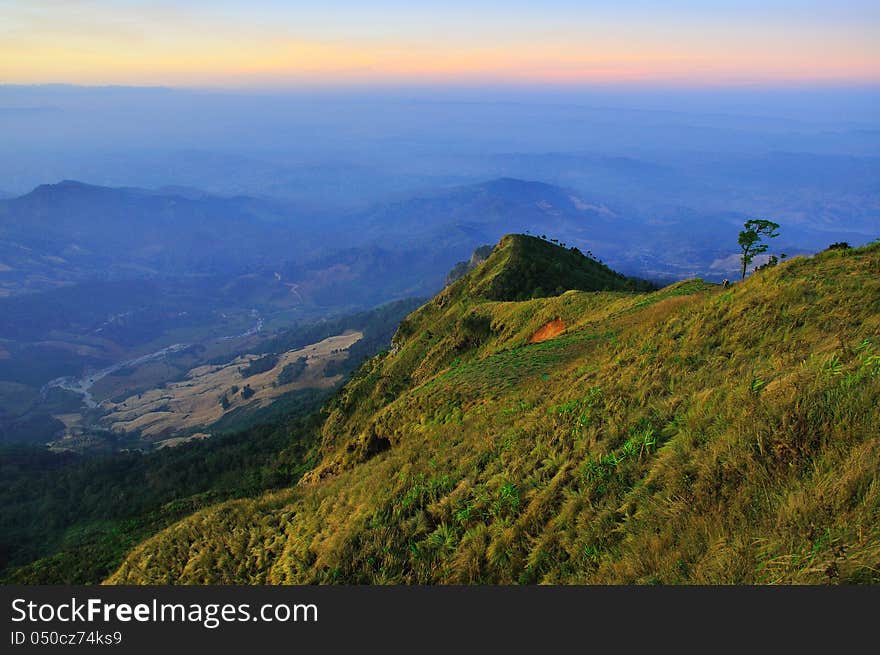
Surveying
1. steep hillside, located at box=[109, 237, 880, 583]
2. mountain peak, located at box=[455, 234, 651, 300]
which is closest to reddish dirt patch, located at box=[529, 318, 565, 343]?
steep hillside, located at box=[109, 237, 880, 583]

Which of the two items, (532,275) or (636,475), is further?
(532,275)

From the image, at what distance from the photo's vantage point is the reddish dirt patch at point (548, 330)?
29.6 metres

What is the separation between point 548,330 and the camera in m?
30.4

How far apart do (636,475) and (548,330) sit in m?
22.0

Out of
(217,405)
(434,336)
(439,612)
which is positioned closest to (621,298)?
(434,336)

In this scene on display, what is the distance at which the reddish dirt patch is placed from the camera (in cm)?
2959

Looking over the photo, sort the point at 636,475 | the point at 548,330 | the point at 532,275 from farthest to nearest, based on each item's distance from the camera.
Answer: the point at 532,275
the point at 548,330
the point at 636,475

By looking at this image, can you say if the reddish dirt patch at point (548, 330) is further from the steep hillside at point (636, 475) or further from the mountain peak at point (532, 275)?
the mountain peak at point (532, 275)

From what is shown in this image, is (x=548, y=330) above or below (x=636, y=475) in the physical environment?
below

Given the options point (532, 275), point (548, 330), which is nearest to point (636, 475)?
point (548, 330)

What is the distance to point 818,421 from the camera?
7.50 meters

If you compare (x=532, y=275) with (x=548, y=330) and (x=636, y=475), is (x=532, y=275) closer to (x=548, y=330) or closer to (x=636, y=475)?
(x=548, y=330)

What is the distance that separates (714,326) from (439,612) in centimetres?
1144

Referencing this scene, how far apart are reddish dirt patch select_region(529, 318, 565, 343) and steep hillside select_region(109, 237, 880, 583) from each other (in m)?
8.84
